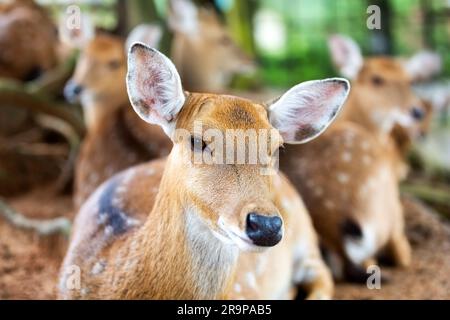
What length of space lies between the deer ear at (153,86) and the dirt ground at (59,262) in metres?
1.23

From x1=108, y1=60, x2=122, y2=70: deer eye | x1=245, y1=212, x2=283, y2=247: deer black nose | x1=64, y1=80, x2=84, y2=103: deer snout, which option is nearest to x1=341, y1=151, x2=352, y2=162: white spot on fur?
x1=108, y1=60, x2=122, y2=70: deer eye

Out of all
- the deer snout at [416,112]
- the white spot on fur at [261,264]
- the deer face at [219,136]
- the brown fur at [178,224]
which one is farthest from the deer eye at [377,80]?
the deer face at [219,136]

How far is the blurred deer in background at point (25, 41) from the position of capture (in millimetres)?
6133

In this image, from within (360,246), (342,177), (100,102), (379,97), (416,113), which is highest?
A: (100,102)

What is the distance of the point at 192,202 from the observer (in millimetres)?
2611

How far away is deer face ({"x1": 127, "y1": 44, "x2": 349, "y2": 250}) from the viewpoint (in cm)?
250

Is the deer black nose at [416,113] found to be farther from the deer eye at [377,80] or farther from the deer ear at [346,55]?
the deer ear at [346,55]

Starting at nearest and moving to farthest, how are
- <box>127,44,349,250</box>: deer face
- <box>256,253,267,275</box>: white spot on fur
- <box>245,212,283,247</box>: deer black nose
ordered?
<box>245,212,283,247</box>: deer black nose
<box>127,44,349,250</box>: deer face
<box>256,253,267,275</box>: white spot on fur

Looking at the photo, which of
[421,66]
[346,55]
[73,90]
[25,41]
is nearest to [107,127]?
[73,90]

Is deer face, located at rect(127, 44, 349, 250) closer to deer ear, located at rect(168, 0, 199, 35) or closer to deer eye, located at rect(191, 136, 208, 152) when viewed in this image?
deer eye, located at rect(191, 136, 208, 152)

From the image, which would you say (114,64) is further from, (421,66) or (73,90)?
(421,66)

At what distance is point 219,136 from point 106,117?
2.54 metres

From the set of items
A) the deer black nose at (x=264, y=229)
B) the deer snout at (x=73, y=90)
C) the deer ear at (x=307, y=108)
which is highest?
the deer ear at (x=307, y=108)

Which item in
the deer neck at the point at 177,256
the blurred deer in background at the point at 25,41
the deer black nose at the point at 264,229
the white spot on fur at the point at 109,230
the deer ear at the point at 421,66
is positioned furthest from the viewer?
Result: the blurred deer in background at the point at 25,41
